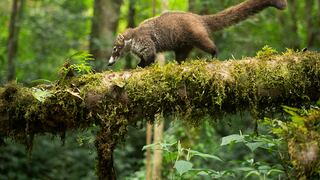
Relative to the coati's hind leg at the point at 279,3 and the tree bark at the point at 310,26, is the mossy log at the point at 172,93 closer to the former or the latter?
the coati's hind leg at the point at 279,3

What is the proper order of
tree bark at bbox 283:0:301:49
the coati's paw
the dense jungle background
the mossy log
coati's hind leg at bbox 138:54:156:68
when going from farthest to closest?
tree bark at bbox 283:0:301:49
the dense jungle background
coati's hind leg at bbox 138:54:156:68
the coati's paw
the mossy log

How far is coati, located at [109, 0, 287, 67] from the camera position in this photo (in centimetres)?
477

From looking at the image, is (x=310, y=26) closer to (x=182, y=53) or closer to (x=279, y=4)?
(x=182, y=53)

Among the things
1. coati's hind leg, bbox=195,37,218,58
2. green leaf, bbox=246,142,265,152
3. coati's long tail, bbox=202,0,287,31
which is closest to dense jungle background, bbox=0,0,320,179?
coati's long tail, bbox=202,0,287,31

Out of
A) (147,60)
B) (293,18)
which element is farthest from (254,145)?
(293,18)

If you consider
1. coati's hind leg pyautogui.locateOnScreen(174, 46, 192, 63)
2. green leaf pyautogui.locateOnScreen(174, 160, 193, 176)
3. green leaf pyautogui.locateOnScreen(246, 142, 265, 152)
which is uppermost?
coati's hind leg pyautogui.locateOnScreen(174, 46, 192, 63)

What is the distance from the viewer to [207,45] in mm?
4680

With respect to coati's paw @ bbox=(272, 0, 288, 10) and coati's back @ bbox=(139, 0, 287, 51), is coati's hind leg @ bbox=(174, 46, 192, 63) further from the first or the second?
coati's paw @ bbox=(272, 0, 288, 10)

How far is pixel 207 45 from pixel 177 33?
1.48ft

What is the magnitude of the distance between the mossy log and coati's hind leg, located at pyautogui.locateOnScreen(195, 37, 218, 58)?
1.30 m

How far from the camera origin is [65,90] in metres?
3.40

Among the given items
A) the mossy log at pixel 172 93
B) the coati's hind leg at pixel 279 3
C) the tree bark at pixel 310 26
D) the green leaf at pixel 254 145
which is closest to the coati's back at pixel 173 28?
the coati's hind leg at pixel 279 3

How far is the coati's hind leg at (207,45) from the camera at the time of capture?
4.66 meters

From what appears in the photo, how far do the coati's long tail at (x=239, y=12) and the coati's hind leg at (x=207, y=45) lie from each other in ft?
1.22
